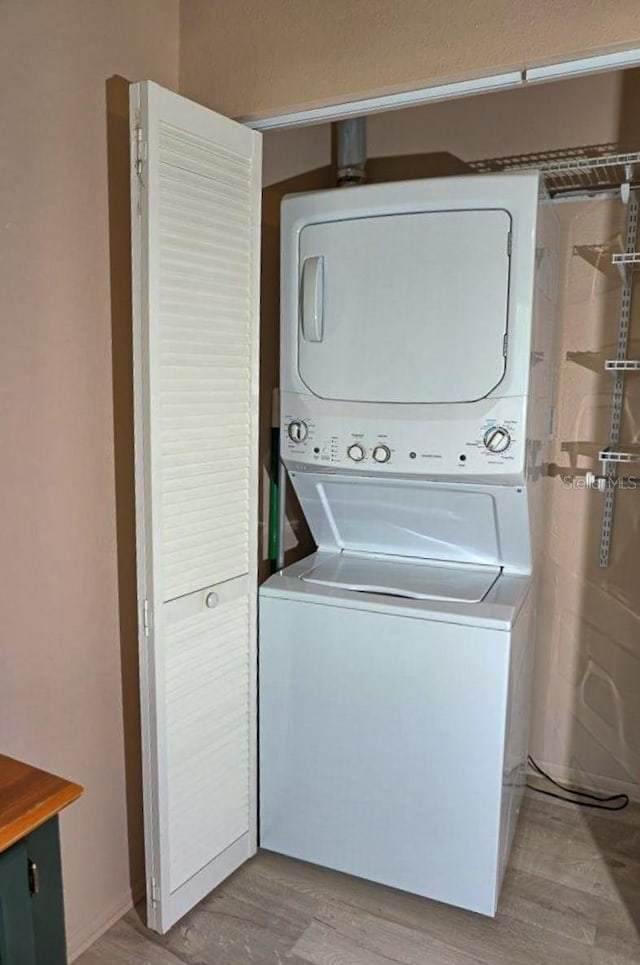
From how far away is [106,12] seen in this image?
5.58ft

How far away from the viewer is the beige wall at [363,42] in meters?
1.48

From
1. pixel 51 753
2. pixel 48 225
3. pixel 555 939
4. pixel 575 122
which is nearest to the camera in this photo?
pixel 48 225

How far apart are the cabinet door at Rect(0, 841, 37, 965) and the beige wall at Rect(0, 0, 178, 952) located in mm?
537

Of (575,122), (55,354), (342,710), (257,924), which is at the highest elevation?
(575,122)

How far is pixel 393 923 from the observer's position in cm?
200

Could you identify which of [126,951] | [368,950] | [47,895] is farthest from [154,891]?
[47,895]

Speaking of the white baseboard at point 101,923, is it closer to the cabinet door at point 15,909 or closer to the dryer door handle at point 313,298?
the cabinet door at point 15,909

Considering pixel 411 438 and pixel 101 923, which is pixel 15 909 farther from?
pixel 411 438

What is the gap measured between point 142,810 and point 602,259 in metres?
2.16

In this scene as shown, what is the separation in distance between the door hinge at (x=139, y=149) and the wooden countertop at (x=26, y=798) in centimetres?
124

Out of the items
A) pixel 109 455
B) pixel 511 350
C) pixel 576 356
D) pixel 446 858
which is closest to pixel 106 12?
pixel 109 455

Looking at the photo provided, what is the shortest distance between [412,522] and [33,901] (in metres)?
1.37

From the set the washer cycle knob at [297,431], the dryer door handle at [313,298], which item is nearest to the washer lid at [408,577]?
the washer cycle knob at [297,431]

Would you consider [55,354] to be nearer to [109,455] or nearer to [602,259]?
[109,455]
